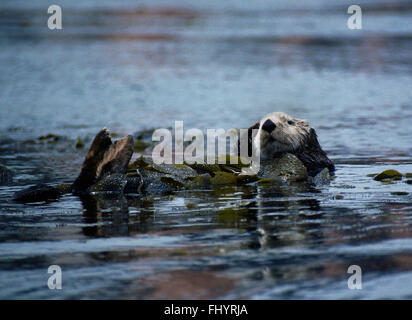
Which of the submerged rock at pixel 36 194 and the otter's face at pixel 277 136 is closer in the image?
the submerged rock at pixel 36 194

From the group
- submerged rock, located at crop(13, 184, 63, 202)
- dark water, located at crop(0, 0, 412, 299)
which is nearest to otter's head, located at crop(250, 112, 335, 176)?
dark water, located at crop(0, 0, 412, 299)

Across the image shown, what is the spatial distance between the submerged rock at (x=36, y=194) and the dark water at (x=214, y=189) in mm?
114

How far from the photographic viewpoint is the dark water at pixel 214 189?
376cm

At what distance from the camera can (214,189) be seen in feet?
20.2

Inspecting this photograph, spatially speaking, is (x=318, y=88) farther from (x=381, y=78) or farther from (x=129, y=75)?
(x=129, y=75)

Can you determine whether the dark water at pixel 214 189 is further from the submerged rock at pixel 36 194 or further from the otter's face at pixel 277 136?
the otter's face at pixel 277 136

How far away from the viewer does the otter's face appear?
641cm

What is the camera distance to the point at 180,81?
16344 mm

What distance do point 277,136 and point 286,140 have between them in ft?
0.30

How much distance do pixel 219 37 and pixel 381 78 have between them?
11233mm

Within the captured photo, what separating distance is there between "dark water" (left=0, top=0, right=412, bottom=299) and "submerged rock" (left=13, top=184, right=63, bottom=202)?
0.11 metres

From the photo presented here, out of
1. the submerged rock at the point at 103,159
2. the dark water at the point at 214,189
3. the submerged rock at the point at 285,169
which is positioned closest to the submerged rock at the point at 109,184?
the submerged rock at the point at 103,159

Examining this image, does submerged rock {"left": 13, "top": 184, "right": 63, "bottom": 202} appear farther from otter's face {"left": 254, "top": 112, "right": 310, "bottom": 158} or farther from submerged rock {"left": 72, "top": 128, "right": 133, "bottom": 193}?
otter's face {"left": 254, "top": 112, "right": 310, "bottom": 158}

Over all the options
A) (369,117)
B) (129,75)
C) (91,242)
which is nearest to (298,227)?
(91,242)
